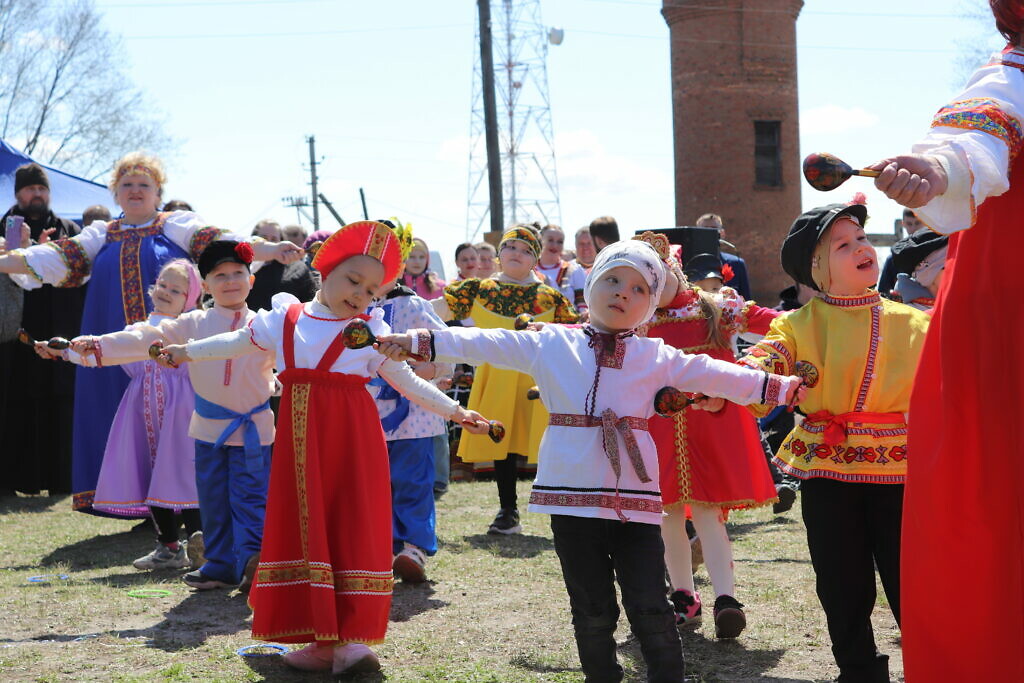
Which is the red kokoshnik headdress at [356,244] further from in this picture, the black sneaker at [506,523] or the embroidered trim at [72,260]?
the black sneaker at [506,523]

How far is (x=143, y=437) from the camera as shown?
7.22 meters

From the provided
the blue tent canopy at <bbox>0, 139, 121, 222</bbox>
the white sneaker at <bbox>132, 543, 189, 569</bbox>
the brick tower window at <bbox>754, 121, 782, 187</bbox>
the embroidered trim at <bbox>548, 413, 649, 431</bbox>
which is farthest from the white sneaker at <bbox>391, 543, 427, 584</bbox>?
the brick tower window at <bbox>754, 121, 782, 187</bbox>

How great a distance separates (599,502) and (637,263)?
82 centimetres

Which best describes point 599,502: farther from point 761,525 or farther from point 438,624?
point 761,525

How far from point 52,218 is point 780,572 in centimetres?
654

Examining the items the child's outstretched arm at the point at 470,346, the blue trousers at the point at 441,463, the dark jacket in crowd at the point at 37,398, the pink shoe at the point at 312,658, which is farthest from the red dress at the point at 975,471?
the dark jacket in crowd at the point at 37,398

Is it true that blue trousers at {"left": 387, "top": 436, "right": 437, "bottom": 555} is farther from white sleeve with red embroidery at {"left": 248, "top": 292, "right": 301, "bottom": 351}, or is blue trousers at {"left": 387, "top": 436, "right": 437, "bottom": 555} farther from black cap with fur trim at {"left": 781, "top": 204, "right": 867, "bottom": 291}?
black cap with fur trim at {"left": 781, "top": 204, "right": 867, "bottom": 291}

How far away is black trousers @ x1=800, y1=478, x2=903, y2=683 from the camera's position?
4.08 meters

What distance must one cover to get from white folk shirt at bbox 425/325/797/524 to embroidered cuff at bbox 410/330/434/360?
0.27 meters

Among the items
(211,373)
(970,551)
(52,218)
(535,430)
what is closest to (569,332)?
(970,551)

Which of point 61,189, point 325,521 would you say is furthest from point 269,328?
point 61,189

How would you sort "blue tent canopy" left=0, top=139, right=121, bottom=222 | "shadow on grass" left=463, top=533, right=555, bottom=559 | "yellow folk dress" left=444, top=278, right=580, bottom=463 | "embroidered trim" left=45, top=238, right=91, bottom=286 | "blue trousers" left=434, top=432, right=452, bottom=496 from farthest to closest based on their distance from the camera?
1. "blue tent canopy" left=0, top=139, right=121, bottom=222
2. "blue trousers" left=434, top=432, right=452, bottom=496
3. "yellow folk dress" left=444, top=278, right=580, bottom=463
4. "embroidered trim" left=45, top=238, right=91, bottom=286
5. "shadow on grass" left=463, top=533, right=555, bottom=559

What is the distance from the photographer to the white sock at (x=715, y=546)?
515 cm

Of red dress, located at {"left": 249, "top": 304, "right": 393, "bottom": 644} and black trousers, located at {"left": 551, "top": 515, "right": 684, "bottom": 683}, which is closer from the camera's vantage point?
black trousers, located at {"left": 551, "top": 515, "right": 684, "bottom": 683}
